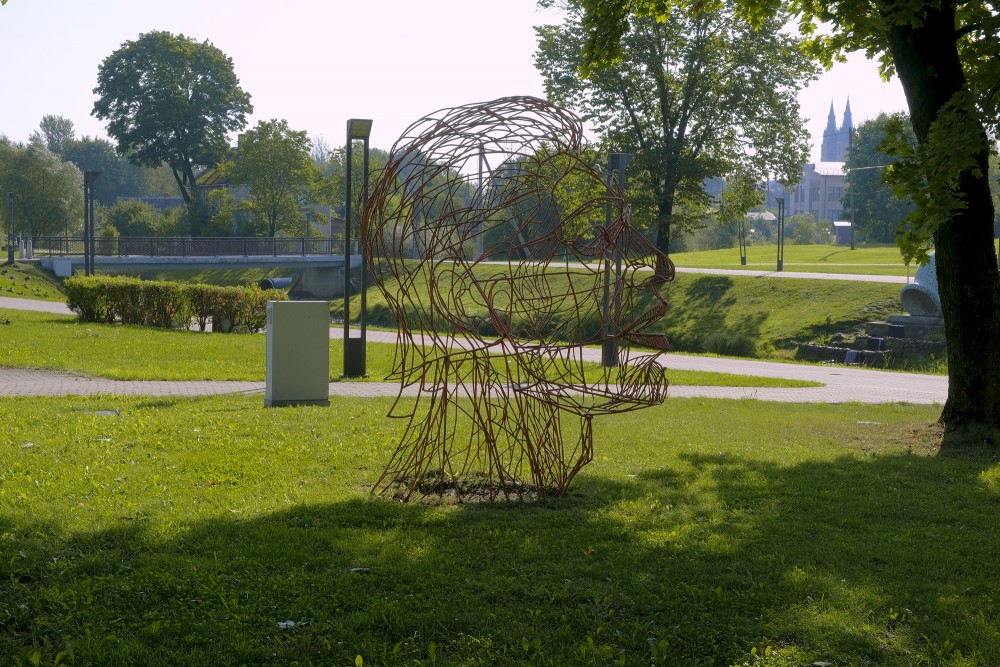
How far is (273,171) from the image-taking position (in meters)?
54.6

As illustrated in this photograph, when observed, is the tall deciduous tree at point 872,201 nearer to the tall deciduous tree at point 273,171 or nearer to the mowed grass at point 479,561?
the tall deciduous tree at point 273,171

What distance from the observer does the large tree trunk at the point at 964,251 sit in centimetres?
980

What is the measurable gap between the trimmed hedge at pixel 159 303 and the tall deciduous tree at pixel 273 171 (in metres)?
31.4

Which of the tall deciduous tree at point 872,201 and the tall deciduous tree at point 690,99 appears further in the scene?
the tall deciduous tree at point 872,201

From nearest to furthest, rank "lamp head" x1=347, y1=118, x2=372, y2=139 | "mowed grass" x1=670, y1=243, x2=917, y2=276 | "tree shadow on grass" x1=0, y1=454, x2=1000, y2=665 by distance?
"tree shadow on grass" x1=0, y1=454, x2=1000, y2=665 < "lamp head" x1=347, y1=118, x2=372, y2=139 < "mowed grass" x1=670, y1=243, x2=917, y2=276

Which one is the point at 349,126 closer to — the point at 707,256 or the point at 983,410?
the point at 983,410

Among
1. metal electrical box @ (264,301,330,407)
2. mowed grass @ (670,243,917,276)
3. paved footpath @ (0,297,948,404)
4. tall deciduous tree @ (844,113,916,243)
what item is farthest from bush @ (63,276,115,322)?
tall deciduous tree @ (844,113,916,243)

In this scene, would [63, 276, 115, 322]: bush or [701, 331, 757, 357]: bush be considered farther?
[701, 331, 757, 357]: bush

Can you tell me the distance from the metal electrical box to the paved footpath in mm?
1588

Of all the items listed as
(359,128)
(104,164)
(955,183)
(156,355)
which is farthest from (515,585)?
(104,164)

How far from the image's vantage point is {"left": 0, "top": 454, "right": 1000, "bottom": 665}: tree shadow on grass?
163 inches

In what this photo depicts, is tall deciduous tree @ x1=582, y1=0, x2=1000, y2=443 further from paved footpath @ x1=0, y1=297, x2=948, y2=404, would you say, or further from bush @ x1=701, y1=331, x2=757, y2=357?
bush @ x1=701, y1=331, x2=757, y2=357

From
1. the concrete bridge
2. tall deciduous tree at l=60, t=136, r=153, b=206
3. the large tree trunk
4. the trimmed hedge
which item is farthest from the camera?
tall deciduous tree at l=60, t=136, r=153, b=206

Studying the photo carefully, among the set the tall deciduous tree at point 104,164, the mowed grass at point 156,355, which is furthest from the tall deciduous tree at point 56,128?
the mowed grass at point 156,355
